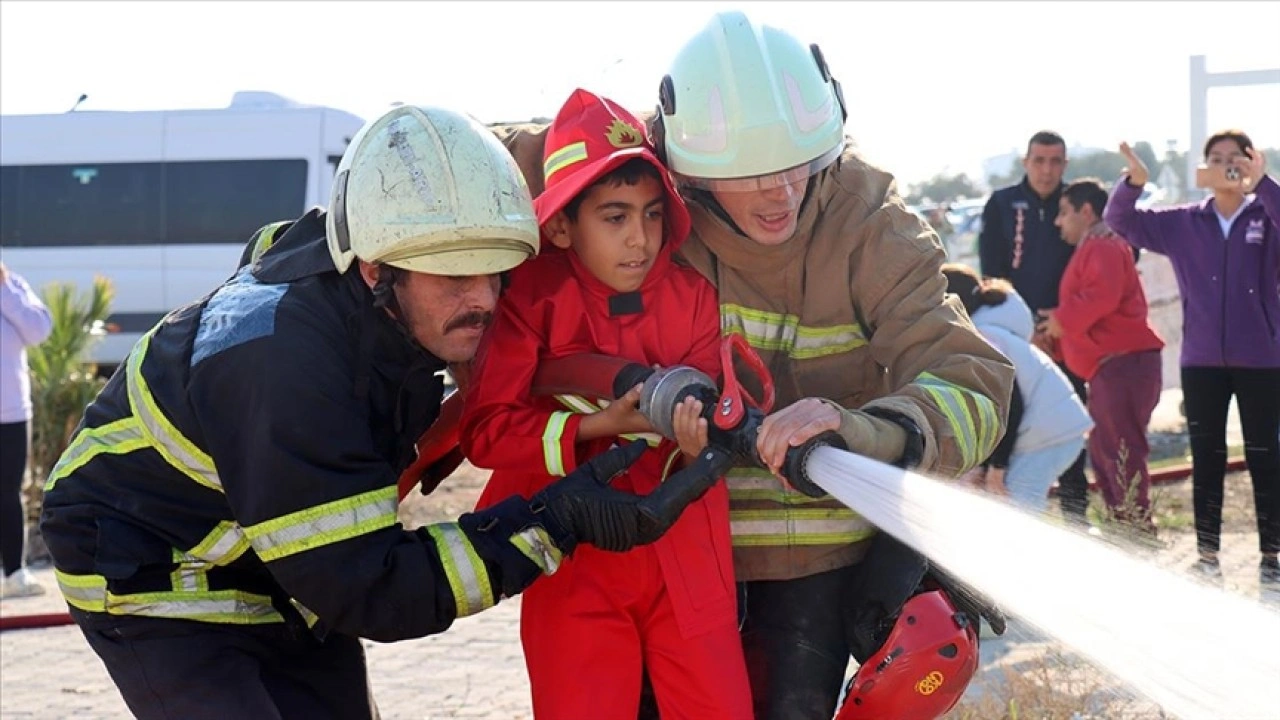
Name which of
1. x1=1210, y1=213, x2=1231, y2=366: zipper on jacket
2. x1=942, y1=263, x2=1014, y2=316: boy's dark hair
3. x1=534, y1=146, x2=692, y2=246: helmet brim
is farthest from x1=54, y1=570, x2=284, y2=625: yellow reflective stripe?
x1=1210, y1=213, x2=1231, y2=366: zipper on jacket

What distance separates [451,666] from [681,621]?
3.74 meters

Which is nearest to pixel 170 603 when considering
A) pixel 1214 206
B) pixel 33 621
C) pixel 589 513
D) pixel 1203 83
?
pixel 589 513

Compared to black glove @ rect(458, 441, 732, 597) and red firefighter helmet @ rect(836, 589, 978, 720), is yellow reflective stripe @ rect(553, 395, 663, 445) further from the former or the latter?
red firefighter helmet @ rect(836, 589, 978, 720)

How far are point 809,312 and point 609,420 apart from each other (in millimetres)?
543

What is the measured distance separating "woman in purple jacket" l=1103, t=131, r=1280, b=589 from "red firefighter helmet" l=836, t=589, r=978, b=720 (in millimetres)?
4316

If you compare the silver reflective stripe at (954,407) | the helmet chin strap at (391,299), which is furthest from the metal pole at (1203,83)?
the helmet chin strap at (391,299)

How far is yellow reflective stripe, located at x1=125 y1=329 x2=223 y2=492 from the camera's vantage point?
10.3ft

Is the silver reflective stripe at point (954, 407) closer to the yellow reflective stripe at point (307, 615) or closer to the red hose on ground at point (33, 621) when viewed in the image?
the yellow reflective stripe at point (307, 615)

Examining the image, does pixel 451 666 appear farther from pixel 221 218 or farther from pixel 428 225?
pixel 221 218

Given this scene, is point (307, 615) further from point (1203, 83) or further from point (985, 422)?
point (1203, 83)

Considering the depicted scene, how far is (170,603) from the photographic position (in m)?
3.26

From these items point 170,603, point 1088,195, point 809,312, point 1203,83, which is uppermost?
point 1203,83

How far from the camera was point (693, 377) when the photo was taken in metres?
3.32

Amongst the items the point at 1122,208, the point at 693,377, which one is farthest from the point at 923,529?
the point at 1122,208
